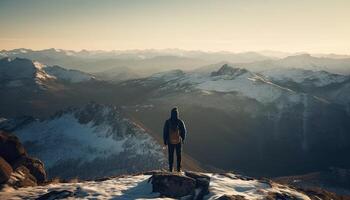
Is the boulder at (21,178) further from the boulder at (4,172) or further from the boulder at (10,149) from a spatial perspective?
the boulder at (10,149)

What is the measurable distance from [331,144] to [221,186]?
143 meters

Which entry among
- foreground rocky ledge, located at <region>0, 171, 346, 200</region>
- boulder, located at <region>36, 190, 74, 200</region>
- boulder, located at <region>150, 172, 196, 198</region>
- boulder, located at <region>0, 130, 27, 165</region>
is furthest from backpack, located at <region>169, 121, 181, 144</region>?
boulder, located at <region>0, 130, 27, 165</region>

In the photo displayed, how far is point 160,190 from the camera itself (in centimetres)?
2044

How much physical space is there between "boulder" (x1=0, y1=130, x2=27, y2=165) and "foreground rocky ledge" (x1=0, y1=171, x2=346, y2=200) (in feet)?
18.1

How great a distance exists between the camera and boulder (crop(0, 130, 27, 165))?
2642cm

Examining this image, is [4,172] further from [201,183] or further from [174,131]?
[201,183]

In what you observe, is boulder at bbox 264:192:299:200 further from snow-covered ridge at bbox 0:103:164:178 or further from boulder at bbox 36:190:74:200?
snow-covered ridge at bbox 0:103:164:178

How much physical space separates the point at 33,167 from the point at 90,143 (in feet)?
292

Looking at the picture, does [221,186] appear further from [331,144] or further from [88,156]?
[331,144]

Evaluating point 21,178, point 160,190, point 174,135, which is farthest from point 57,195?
point 174,135

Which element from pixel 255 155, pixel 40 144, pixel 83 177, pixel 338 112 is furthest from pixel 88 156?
pixel 338 112

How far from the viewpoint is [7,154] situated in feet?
87.0

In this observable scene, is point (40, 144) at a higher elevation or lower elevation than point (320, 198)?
lower

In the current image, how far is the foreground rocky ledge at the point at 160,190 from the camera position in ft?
65.4
